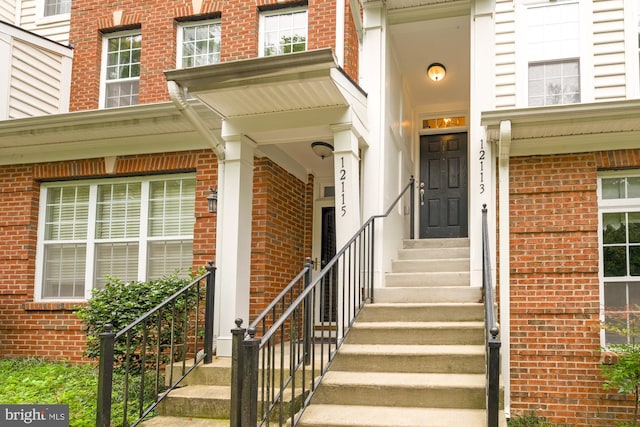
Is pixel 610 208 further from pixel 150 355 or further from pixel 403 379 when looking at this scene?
pixel 150 355

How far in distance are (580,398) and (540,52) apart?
13.1 ft

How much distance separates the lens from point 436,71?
832 centimetres

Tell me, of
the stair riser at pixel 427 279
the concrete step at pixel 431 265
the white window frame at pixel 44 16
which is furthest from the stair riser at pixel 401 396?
the white window frame at pixel 44 16

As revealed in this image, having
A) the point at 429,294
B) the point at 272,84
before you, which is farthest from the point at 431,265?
the point at 272,84

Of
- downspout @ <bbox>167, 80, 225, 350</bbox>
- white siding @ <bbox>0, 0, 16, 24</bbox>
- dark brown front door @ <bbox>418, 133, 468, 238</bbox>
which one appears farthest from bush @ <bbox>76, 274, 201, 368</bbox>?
white siding @ <bbox>0, 0, 16, 24</bbox>

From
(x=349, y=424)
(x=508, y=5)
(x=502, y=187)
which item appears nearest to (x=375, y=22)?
(x=508, y=5)

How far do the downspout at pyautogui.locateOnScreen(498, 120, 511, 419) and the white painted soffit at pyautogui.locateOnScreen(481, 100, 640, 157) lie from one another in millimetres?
145

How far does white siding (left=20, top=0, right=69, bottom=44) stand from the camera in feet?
30.8

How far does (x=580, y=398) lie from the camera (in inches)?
242

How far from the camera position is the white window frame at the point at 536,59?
23.1 feet

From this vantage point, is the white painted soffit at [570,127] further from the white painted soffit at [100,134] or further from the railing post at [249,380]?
the railing post at [249,380]

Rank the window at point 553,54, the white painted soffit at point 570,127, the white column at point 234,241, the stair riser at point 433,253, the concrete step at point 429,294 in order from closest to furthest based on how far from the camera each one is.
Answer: the white painted soffit at point 570,127, the concrete step at point 429,294, the white column at point 234,241, the stair riser at point 433,253, the window at point 553,54

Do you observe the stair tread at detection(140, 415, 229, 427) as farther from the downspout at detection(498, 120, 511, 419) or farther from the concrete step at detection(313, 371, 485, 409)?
the downspout at detection(498, 120, 511, 419)

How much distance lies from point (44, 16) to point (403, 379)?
8.37 metres
